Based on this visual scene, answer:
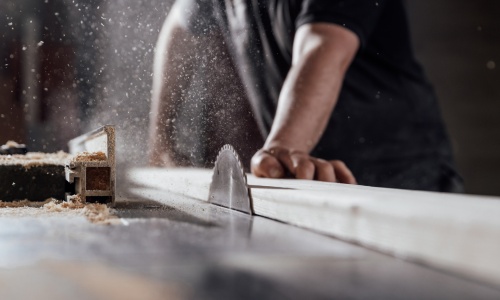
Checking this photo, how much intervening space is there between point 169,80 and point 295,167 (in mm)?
1229

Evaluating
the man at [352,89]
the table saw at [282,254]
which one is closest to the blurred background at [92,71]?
the man at [352,89]

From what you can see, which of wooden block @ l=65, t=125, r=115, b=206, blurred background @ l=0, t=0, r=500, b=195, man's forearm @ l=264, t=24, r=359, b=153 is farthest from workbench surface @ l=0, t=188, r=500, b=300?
blurred background @ l=0, t=0, r=500, b=195

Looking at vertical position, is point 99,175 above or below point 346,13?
below

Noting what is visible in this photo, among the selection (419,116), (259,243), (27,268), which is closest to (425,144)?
(419,116)

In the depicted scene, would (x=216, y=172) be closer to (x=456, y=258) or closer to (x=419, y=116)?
(x=456, y=258)

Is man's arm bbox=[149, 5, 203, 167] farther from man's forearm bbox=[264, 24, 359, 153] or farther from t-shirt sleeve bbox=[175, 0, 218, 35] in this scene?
man's forearm bbox=[264, 24, 359, 153]

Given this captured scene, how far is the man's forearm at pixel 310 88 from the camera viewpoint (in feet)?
4.59

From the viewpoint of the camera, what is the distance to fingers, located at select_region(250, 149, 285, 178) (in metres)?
1.12

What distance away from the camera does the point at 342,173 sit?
118 cm

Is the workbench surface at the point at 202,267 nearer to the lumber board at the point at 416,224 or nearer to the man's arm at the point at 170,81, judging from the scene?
the lumber board at the point at 416,224

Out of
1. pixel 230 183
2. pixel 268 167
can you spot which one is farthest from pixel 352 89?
pixel 230 183

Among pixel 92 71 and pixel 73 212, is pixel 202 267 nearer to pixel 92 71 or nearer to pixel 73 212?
pixel 73 212

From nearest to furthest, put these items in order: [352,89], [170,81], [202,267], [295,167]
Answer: [202,267]
[295,167]
[352,89]
[170,81]

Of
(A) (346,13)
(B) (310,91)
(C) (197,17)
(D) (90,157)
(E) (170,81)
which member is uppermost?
(C) (197,17)
